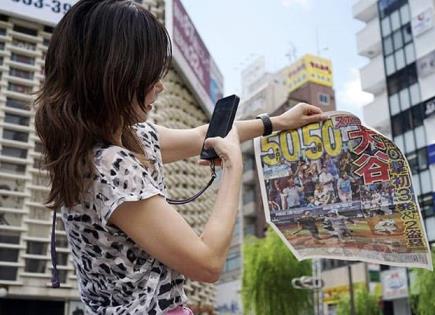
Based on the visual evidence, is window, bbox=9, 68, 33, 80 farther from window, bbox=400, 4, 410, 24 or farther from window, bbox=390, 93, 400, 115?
window, bbox=400, 4, 410, 24

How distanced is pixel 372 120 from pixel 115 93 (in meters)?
27.7

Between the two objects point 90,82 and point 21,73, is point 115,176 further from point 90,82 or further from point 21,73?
point 21,73

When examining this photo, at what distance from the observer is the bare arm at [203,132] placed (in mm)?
1752

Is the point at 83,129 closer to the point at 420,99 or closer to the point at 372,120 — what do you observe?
the point at 420,99

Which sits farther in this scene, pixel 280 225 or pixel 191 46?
pixel 191 46

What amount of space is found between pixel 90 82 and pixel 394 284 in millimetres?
27060

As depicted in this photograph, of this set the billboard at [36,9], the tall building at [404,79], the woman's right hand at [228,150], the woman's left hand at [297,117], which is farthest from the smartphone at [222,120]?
the tall building at [404,79]

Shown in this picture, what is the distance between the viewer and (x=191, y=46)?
23734 millimetres

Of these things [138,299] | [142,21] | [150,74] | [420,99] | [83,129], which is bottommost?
[138,299]

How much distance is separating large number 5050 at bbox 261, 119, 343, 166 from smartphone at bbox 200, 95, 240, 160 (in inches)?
21.2

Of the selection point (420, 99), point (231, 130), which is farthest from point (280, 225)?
point (420, 99)

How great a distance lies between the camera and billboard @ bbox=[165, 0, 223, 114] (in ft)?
69.9

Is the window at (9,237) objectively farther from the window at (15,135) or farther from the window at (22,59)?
the window at (22,59)

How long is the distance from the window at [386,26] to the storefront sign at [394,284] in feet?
34.2
